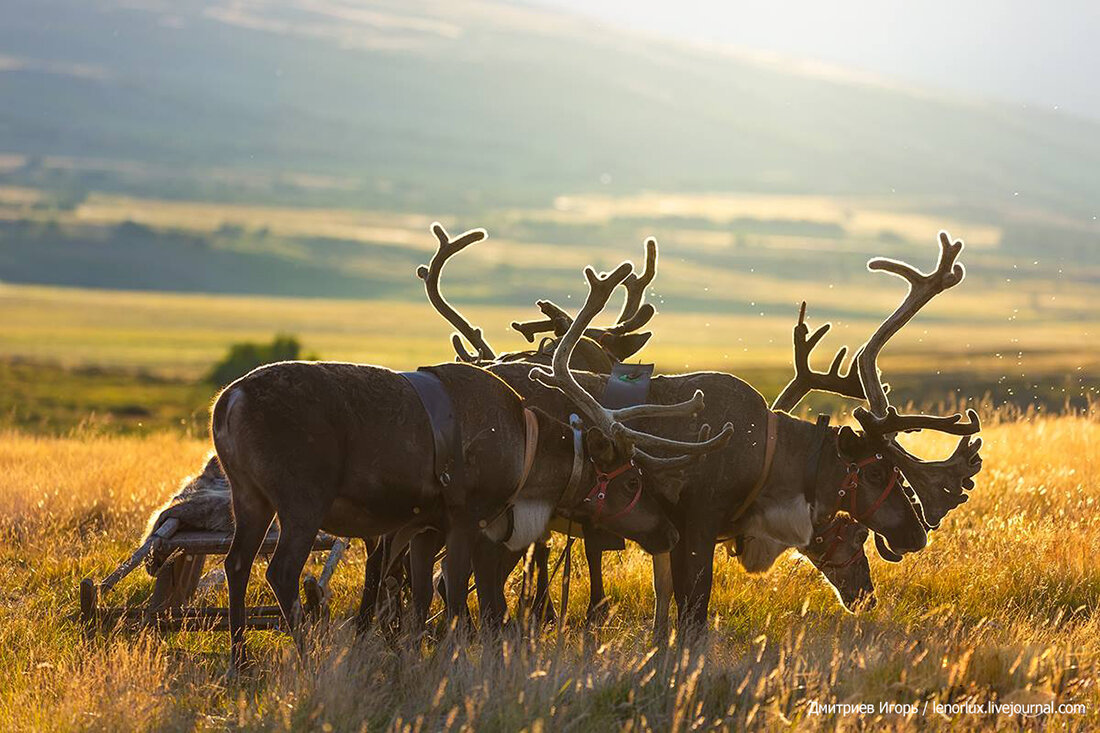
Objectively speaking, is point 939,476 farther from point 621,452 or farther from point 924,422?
point 621,452

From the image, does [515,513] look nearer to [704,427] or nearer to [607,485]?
[607,485]

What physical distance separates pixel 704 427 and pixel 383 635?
2.44 meters

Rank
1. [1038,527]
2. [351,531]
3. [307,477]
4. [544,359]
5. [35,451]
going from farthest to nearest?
[35,451] → [1038,527] → [544,359] → [351,531] → [307,477]

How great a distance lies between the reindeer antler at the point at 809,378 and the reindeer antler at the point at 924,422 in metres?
0.42

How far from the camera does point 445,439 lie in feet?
28.1

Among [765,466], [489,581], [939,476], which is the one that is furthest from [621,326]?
[489,581]

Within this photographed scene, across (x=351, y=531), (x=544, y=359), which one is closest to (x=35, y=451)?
(x=544, y=359)

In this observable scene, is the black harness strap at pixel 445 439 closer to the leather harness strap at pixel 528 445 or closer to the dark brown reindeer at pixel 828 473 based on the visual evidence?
the leather harness strap at pixel 528 445

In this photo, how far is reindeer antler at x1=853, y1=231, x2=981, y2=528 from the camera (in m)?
9.94

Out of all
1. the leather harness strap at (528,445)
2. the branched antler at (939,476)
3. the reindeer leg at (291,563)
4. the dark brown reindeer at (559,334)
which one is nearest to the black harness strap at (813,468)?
the branched antler at (939,476)

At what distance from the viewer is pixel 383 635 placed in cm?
912

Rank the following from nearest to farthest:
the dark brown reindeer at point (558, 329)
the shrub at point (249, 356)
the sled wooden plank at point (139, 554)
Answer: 1. the sled wooden plank at point (139, 554)
2. the dark brown reindeer at point (558, 329)
3. the shrub at point (249, 356)

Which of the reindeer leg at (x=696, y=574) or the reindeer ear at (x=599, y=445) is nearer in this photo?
the reindeer ear at (x=599, y=445)

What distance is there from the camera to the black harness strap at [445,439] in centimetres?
855
